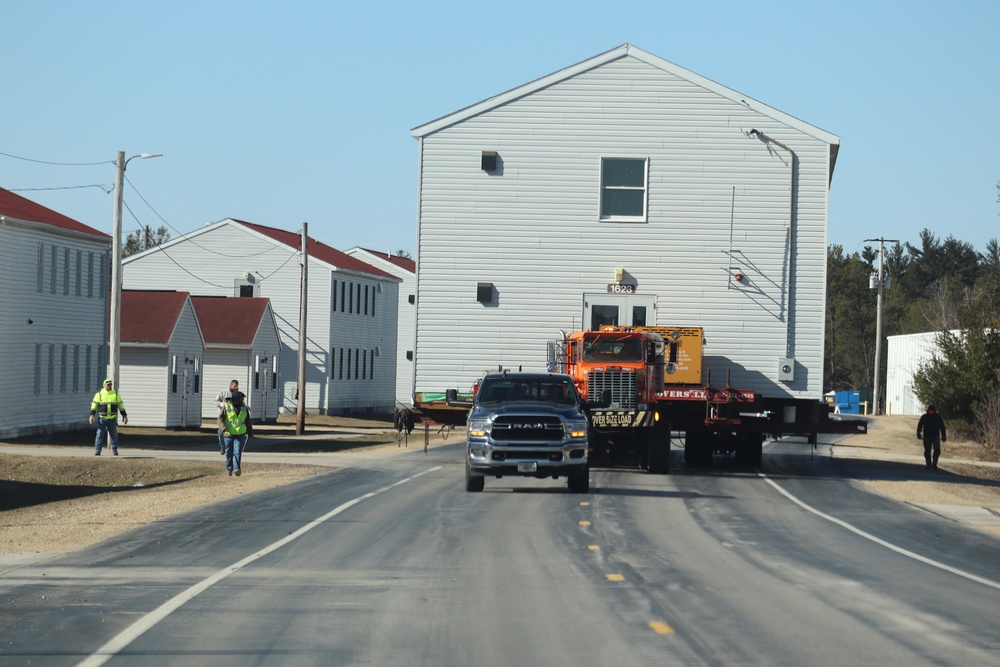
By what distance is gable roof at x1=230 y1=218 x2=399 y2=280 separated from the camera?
68.8 metres

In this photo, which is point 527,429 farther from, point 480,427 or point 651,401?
point 651,401

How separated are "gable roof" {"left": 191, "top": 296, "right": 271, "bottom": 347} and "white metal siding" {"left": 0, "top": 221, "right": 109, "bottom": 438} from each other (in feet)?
32.5

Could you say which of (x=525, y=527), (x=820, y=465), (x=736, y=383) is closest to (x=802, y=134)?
(x=736, y=383)

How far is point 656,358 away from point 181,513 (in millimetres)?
10788

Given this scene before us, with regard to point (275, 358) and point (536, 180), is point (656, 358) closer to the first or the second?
point (536, 180)

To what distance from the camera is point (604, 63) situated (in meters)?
30.2

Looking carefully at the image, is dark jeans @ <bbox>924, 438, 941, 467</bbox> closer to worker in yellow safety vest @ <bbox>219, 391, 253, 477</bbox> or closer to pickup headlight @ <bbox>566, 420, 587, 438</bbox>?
pickup headlight @ <bbox>566, 420, 587, 438</bbox>

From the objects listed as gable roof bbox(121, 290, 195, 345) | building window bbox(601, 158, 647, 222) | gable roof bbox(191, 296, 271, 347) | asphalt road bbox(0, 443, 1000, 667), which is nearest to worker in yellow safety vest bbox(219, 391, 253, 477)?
asphalt road bbox(0, 443, 1000, 667)

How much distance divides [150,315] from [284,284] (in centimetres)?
1536

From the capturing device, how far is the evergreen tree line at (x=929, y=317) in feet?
167

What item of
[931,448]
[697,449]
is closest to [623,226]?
[697,449]

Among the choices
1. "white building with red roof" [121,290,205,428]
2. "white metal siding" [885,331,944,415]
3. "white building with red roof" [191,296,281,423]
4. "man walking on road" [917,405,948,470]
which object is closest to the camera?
"man walking on road" [917,405,948,470]

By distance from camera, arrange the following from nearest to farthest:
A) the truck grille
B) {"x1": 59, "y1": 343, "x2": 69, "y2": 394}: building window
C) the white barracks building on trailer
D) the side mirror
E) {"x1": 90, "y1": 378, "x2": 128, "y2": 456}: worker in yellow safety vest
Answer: the side mirror, the truck grille, the white barracks building on trailer, {"x1": 90, "y1": 378, "x2": 128, "y2": 456}: worker in yellow safety vest, {"x1": 59, "y1": 343, "x2": 69, "y2": 394}: building window

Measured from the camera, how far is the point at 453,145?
29.9 metres
